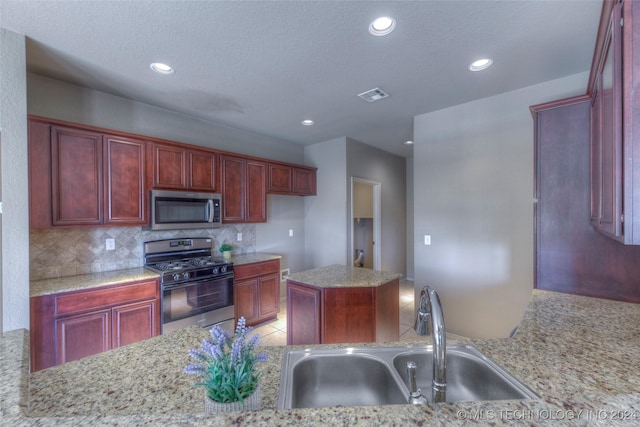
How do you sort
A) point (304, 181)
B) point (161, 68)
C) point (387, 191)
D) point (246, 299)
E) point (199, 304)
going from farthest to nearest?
point (387, 191) < point (304, 181) < point (246, 299) < point (199, 304) < point (161, 68)

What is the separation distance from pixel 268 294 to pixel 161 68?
107 inches

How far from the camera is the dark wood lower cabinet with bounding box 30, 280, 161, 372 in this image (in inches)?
79.7

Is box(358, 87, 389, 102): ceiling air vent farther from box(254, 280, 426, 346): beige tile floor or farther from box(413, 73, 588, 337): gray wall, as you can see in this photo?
box(254, 280, 426, 346): beige tile floor

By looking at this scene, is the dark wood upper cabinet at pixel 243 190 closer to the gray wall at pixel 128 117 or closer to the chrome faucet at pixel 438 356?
the gray wall at pixel 128 117

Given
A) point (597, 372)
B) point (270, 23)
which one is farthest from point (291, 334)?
point (270, 23)

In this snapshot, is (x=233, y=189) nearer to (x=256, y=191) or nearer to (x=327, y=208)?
(x=256, y=191)

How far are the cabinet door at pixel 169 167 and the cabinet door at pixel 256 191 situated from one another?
83cm

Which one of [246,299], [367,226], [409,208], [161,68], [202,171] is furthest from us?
[409,208]

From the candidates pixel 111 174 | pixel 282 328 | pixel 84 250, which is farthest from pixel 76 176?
pixel 282 328

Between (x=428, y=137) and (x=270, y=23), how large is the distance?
2.31m

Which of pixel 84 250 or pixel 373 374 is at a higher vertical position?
pixel 84 250

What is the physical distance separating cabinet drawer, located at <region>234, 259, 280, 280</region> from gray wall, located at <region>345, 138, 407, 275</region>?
4.13ft

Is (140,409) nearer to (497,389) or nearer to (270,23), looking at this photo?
(497,389)

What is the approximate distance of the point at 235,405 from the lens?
657mm
